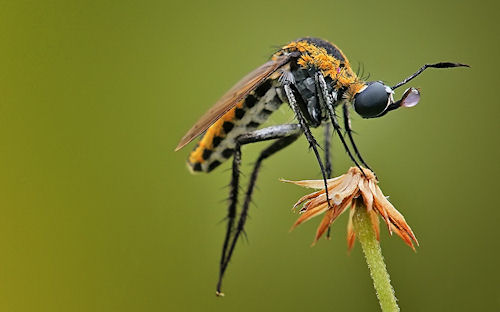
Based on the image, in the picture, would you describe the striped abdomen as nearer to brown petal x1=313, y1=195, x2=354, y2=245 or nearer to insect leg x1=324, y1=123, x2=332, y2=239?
insect leg x1=324, y1=123, x2=332, y2=239

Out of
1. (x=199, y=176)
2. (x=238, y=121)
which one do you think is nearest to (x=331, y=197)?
(x=238, y=121)

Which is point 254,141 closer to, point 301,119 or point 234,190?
point 234,190

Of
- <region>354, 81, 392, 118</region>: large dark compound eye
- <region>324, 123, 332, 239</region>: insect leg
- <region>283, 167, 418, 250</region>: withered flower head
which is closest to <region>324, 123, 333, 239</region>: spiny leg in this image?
<region>324, 123, 332, 239</region>: insect leg

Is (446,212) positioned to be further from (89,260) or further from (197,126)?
(89,260)

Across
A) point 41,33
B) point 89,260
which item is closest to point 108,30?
point 41,33

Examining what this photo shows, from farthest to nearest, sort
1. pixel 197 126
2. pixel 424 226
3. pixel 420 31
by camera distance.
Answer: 1. pixel 420 31
2. pixel 424 226
3. pixel 197 126

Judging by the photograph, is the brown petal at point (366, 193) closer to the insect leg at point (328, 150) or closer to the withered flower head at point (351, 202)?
the withered flower head at point (351, 202)

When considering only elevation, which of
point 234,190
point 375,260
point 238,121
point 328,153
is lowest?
point 375,260
